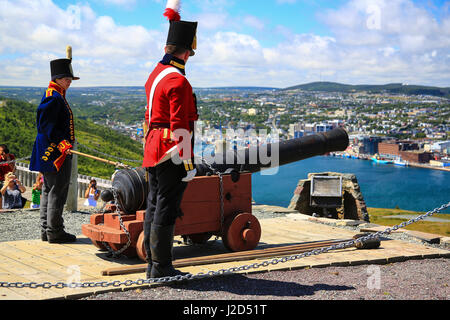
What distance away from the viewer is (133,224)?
479 centimetres

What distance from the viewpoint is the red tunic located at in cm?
378

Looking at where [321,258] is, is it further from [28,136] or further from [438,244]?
[28,136]

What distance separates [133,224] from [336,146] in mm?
2769

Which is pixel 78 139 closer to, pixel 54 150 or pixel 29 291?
pixel 54 150

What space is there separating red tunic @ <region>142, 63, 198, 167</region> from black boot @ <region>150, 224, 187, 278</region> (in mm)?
489

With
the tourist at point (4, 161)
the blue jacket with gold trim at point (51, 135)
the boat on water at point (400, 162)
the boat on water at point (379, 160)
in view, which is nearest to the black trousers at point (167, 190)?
the blue jacket with gold trim at point (51, 135)

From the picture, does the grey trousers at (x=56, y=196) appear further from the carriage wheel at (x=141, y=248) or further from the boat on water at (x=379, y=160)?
the boat on water at (x=379, y=160)

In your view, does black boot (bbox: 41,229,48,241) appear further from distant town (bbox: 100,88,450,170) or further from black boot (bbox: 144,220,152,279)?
distant town (bbox: 100,88,450,170)

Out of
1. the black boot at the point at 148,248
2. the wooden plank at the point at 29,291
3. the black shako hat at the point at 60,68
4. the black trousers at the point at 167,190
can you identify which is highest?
the black shako hat at the point at 60,68

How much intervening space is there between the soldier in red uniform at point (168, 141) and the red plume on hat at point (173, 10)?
0.12 m

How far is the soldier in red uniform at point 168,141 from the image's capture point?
3818 mm

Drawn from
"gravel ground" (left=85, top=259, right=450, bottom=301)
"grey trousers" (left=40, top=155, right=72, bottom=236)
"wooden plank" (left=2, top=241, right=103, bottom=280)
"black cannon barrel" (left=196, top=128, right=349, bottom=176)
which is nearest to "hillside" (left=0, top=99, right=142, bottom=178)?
"black cannon barrel" (left=196, top=128, right=349, bottom=176)

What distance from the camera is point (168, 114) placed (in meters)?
3.94

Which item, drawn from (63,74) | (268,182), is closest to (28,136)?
(268,182)
